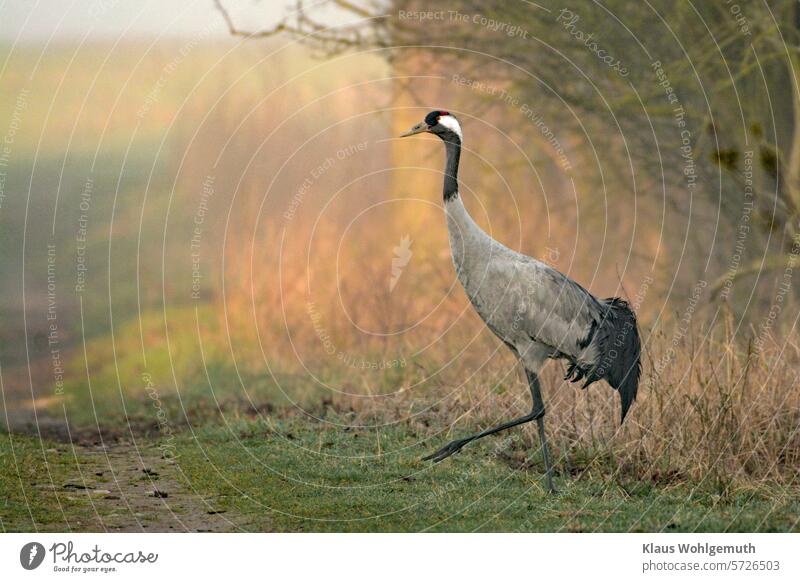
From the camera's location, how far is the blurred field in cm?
757

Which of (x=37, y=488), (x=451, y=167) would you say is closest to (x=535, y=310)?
(x=451, y=167)

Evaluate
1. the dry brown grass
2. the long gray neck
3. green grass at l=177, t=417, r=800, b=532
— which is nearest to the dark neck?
the long gray neck

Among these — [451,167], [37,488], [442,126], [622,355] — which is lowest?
[37,488]

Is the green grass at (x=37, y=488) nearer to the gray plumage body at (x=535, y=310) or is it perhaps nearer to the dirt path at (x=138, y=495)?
the dirt path at (x=138, y=495)

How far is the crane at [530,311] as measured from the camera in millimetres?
7359

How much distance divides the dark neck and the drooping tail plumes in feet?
4.50

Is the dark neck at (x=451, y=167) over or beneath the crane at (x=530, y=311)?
over

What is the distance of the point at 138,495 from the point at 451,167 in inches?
123

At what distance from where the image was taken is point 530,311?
24.2ft

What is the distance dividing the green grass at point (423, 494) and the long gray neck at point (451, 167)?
2.01 meters

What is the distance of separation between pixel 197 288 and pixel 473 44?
4581 mm

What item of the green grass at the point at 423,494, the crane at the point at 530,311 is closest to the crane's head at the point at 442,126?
the crane at the point at 530,311

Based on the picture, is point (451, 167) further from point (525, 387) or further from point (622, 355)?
point (525, 387)

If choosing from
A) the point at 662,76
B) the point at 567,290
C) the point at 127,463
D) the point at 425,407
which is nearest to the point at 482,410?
the point at 425,407
